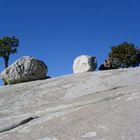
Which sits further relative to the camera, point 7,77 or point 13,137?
point 7,77

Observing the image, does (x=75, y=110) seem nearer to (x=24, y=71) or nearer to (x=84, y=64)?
(x=24, y=71)

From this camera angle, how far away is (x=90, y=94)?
962 centimetres

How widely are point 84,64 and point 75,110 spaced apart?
1644 centimetres

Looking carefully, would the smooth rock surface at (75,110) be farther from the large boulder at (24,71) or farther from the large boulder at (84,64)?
the large boulder at (84,64)

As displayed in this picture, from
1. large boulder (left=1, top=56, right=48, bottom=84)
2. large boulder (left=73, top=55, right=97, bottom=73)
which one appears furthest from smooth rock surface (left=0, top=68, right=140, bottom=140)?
large boulder (left=73, top=55, right=97, bottom=73)

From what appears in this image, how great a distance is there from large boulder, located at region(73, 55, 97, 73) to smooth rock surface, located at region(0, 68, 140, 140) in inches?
480

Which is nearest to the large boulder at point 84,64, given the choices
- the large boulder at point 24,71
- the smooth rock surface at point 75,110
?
the large boulder at point 24,71

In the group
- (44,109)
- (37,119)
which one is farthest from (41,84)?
(37,119)

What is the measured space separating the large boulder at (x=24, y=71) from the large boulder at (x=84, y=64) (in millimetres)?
6486

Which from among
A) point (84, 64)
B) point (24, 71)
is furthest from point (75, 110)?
point (84, 64)

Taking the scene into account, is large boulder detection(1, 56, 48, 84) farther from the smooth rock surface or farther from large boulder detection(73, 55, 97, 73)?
large boulder detection(73, 55, 97, 73)

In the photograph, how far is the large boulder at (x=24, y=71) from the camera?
17141mm

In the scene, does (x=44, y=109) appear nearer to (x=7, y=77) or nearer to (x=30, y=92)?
(x=30, y=92)

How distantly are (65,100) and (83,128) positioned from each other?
3.02 m
